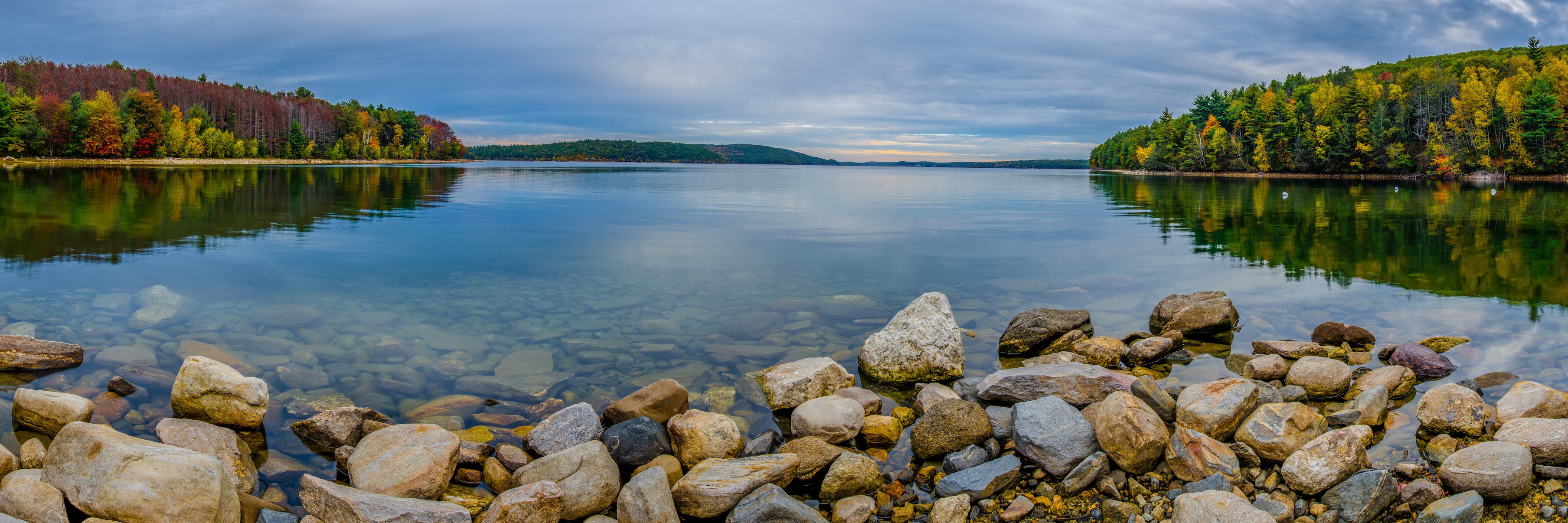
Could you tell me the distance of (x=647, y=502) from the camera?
19.5 ft

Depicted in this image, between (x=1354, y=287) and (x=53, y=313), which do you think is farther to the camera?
(x=1354, y=287)

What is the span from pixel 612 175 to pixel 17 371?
351 ft

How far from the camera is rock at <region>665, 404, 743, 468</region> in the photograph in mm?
7141

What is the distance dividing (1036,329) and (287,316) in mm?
12109

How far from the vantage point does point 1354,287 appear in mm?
16750

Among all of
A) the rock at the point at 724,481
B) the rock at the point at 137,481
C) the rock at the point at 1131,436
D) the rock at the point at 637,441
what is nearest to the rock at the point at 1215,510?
the rock at the point at 1131,436

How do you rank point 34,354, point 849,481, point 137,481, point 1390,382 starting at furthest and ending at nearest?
point 34,354
point 1390,382
point 849,481
point 137,481

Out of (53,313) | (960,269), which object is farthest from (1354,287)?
(53,313)

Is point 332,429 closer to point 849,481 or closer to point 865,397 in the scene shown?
point 849,481

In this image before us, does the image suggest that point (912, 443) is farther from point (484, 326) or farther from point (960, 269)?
point (960, 269)

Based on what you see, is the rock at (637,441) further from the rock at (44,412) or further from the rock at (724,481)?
the rock at (44,412)

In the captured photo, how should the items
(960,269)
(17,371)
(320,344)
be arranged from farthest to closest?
(960,269), (320,344), (17,371)

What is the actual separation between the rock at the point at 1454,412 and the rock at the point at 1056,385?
2.76 m

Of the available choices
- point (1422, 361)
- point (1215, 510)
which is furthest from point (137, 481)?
point (1422, 361)
